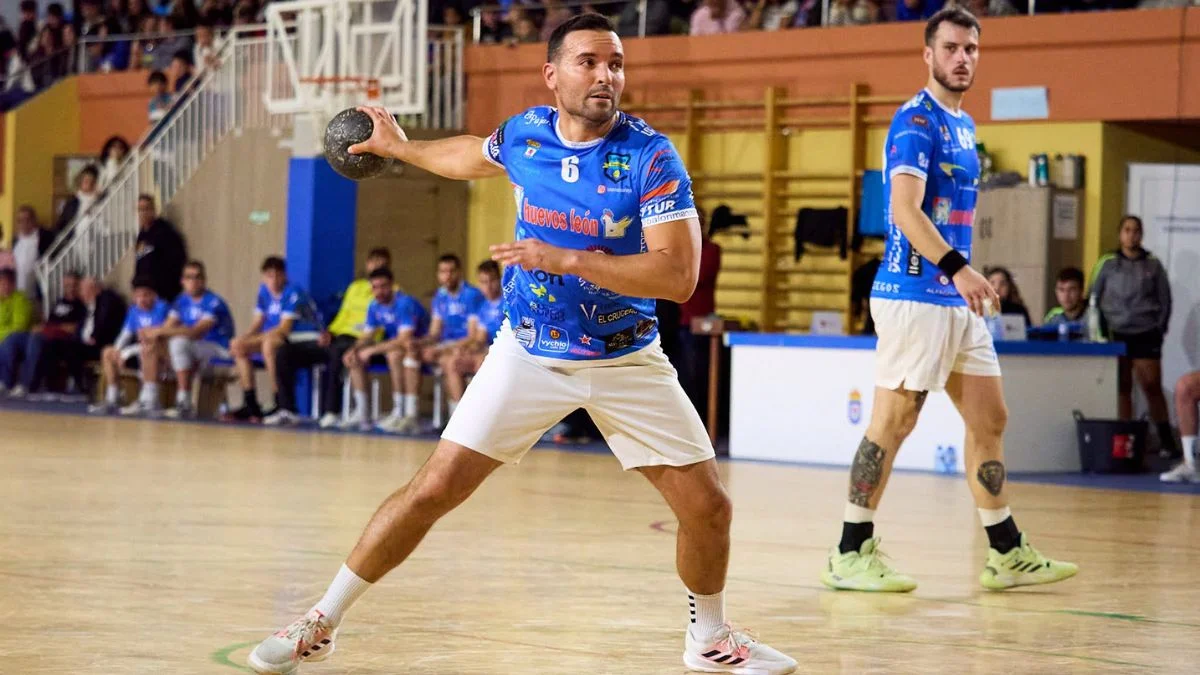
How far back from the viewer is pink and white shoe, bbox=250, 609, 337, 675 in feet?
16.4

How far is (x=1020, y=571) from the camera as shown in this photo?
7.16 metres

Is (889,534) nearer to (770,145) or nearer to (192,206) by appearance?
(770,145)

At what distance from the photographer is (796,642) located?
5.89m

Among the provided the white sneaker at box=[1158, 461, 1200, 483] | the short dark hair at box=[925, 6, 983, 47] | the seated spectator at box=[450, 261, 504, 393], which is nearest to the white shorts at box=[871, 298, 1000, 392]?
the short dark hair at box=[925, 6, 983, 47]

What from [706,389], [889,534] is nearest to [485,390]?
[889,534]

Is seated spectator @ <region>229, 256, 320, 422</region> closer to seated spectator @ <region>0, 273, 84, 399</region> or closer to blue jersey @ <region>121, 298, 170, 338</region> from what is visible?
blue jersey @ <region>121, 298, 170, 338</region>

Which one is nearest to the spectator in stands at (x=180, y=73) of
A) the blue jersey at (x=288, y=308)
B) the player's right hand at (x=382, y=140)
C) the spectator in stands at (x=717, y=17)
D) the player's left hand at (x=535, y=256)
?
the blue jersey at (x=288, y=308)

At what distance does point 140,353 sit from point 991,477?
42.8 ft

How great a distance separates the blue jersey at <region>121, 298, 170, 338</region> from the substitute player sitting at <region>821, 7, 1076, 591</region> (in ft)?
42.4

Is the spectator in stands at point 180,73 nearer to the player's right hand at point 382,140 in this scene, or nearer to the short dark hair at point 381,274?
the short dark hair at point 381,274

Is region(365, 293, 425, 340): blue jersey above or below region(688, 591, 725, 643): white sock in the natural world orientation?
above

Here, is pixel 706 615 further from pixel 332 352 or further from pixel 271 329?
pixel 271 329

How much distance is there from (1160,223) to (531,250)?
1341cm

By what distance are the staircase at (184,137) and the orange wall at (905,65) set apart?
886 mm
